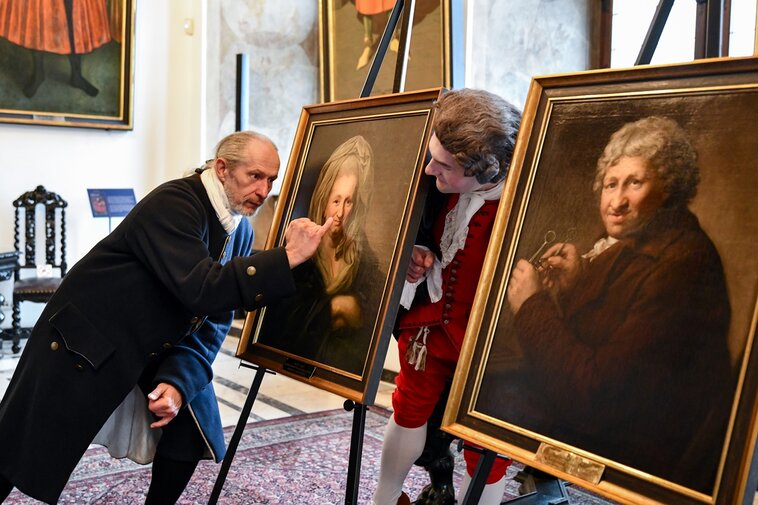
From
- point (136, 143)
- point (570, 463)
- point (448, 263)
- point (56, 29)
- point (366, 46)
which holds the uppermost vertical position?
point (56, 29)

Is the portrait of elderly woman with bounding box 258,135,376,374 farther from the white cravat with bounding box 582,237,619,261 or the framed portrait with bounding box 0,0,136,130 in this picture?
the framed portrait with bounding box 0,0,136,130

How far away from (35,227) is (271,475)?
5028mm

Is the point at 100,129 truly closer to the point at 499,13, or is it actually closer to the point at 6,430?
the point at 499,13

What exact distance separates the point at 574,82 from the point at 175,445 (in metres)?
1.71

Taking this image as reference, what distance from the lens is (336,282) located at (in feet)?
8.02

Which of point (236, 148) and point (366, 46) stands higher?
point (366, 46)

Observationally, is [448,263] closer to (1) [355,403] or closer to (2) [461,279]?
(2) [461,279]

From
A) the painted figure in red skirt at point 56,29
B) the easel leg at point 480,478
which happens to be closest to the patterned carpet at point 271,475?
the easel leg at point 480,478

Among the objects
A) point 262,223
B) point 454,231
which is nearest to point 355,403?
point 454,231

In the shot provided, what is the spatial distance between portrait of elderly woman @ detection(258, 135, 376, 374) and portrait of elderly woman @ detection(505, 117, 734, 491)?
66 centimetres

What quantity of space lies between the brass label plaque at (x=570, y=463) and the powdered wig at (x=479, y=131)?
2.57 ft

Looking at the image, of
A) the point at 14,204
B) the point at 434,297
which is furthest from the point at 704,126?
the point at 14,204

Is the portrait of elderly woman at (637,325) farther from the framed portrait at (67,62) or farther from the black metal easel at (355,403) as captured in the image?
the framed portrait at (67,62)

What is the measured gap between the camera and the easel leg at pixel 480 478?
70.7 inches
